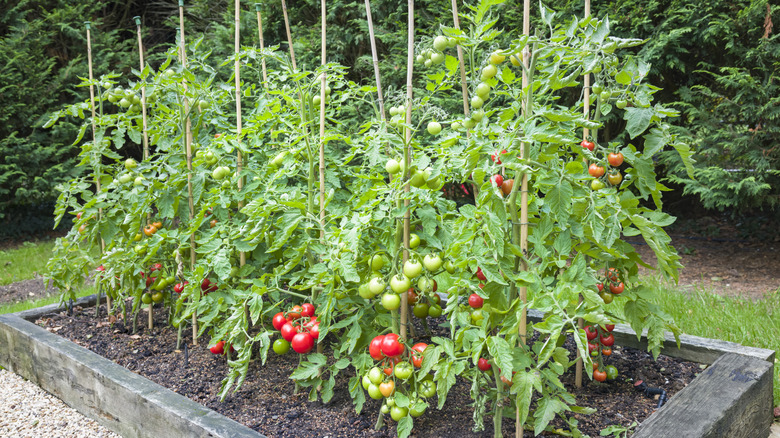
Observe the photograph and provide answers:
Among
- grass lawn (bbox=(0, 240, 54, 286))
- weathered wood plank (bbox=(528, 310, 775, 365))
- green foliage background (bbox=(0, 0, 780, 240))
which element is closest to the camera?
weathered wood plank (bbox=(528, 310, 775, 365))

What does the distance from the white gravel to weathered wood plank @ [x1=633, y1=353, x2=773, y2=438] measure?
81.9 inches

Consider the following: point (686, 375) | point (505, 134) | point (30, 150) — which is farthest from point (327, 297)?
point (30, 150)

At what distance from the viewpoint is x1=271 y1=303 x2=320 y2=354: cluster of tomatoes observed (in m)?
1.72

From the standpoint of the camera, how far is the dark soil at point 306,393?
1.78m

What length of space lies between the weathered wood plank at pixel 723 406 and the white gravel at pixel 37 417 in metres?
2.08

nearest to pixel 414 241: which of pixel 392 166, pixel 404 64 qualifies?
pixel 392 166

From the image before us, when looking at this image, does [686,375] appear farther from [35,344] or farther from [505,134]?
[35,344]

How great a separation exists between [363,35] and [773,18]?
351 cm

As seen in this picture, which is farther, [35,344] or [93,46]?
[93,46]

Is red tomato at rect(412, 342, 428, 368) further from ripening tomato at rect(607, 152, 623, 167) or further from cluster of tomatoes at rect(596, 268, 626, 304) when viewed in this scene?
ripening tomato at rect(607, 152, 623, 167)

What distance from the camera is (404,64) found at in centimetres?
471

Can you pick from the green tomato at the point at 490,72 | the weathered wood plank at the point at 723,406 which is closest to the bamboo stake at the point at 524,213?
the green tomato at the point at 490,72

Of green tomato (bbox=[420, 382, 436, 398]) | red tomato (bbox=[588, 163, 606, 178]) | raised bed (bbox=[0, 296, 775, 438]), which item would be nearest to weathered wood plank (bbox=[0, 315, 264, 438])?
raised bed (bbox=[0, 296, 775, 438])

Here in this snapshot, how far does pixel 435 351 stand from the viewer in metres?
1.49
